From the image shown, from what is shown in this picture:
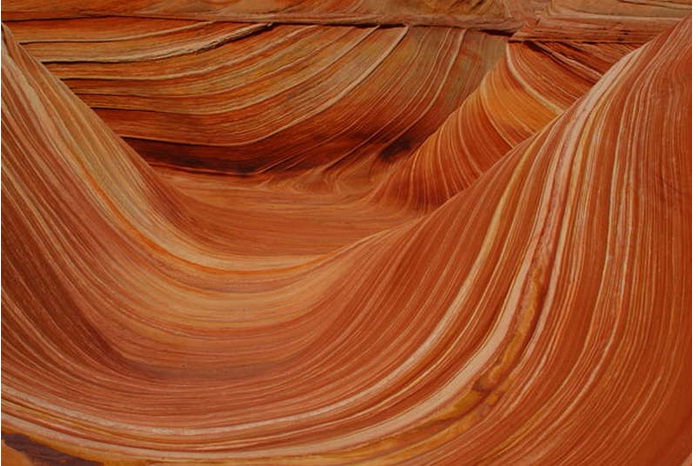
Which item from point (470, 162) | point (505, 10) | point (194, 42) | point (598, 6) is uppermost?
point (505, 10)

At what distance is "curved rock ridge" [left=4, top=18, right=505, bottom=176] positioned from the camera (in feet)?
4.97

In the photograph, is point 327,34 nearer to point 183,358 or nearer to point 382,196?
point 382,196

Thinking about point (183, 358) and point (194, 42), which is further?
point (194, 42)

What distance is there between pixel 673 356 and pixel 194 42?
1.28 meters

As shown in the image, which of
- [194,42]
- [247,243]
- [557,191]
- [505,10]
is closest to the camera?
[557,191]

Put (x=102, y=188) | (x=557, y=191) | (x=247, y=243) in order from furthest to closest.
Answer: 1. (x=247, y=243)
2. (x=102, y=188)
3. (x=557, y=191)

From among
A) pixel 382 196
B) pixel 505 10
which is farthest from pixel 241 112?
pixel 505 10

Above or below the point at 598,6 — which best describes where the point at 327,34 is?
above

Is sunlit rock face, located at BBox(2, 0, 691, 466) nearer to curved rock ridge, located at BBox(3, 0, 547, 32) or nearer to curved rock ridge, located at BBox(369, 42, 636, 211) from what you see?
curved rock ridge, located at BBox(369, 42, 636, 211)

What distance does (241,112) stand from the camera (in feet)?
5.08

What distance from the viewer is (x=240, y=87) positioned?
154 centimetres

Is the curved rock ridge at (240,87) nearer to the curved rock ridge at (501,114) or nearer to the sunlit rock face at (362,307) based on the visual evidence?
the curved rock ridge at (501,114)

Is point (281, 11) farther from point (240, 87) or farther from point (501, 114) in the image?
point (501, 114)

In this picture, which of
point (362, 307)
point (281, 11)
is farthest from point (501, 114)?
point (362, 307)
